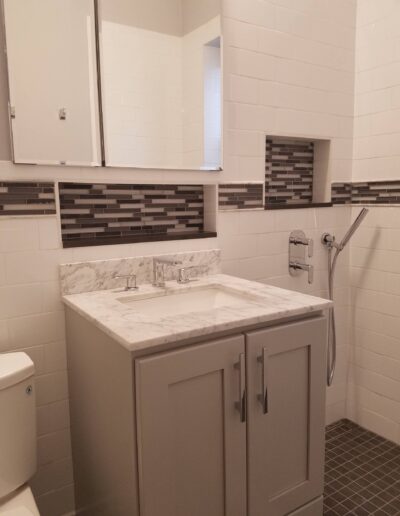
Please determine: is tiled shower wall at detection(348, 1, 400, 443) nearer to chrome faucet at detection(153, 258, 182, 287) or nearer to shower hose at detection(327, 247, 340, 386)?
shower hose at detection(327, 247, 340, 386)

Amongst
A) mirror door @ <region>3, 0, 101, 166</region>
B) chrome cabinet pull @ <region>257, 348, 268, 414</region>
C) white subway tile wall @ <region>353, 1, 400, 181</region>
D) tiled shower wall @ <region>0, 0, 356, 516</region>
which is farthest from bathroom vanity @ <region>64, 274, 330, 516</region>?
white subway tile wall @ <region>353, 1, 400, 181</region>

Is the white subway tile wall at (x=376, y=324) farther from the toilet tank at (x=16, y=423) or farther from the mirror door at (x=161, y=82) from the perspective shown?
the toilet tank at (x=16, y=423)

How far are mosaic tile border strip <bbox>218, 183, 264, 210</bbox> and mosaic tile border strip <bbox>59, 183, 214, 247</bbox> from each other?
111 millimetres

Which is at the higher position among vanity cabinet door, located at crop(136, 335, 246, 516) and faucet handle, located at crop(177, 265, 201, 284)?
faucet handle, located at crop(177, 265, 201, 284)

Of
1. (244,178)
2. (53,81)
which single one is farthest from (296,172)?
(53,81)

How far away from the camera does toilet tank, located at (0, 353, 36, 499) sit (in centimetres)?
124

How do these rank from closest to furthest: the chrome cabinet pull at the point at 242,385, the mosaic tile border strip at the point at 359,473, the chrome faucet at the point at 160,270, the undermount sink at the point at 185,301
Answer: the chrome cabinet pull at the point at 242,385 → the undermount sink at the point at 185,301 → the chrome faucet at the point at 160,270 → the mosaic tile border strip at the point at 359,473

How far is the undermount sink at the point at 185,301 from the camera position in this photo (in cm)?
152

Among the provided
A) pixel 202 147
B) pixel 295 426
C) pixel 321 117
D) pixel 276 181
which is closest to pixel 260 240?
pixel 276 181

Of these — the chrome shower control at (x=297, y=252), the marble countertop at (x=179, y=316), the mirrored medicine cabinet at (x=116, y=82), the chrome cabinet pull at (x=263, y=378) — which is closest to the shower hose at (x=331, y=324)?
the chrome shower control at (x=297, y=252)

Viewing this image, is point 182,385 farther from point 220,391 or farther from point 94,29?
point 94,29

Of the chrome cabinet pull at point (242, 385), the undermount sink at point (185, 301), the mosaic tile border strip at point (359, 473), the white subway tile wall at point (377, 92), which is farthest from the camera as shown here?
the white subway tile wall at point (377, 92)

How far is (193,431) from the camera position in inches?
45.4

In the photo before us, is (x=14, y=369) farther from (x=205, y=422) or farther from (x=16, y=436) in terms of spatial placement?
(x=205, y=422)
